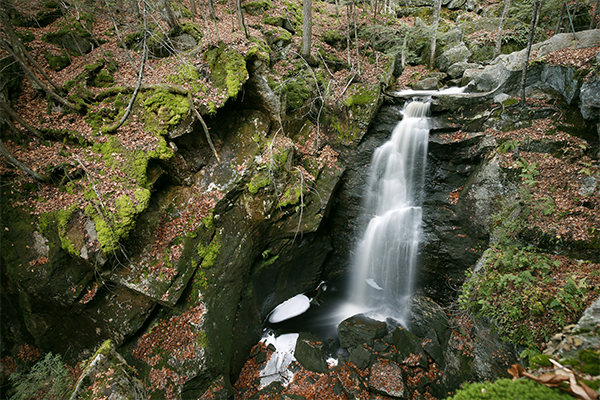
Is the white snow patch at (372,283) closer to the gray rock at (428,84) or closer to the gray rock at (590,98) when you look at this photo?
the gray rock at (590,98)

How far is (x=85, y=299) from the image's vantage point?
586cm

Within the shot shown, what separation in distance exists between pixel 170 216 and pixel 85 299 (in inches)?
109

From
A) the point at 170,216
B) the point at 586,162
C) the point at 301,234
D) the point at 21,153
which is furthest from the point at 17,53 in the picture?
the point at 586,162

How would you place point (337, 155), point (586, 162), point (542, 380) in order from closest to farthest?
1. point (542, 380)
2. point (586, 162)
3. point (337, 155)

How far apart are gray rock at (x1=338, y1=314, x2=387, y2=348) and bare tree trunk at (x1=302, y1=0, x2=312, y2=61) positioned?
34.9 ft

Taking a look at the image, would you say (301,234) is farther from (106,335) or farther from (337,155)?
(106,335)

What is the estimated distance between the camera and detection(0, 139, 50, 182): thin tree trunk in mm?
5516

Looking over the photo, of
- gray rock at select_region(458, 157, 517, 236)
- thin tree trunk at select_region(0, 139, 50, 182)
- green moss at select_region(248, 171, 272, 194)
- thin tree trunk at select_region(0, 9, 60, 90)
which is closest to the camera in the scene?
thin tree trunk at select_region(0, 139, 50, 182)

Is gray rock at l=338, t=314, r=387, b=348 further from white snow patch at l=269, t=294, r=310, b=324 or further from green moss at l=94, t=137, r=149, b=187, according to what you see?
green moss at l=94, t=137, r=149, b=187

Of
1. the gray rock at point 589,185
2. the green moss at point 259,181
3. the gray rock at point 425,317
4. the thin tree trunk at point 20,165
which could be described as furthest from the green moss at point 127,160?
the gray rock at point 589,185

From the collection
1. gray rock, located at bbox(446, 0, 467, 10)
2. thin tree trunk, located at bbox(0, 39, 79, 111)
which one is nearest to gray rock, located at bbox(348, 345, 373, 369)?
thin tree trunk, located at bbox(0, 39, 79, 111)

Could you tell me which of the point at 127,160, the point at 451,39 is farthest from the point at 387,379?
the point at 451,39

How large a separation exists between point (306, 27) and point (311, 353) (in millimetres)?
11990

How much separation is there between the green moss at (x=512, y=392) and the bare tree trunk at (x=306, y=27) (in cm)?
1118
